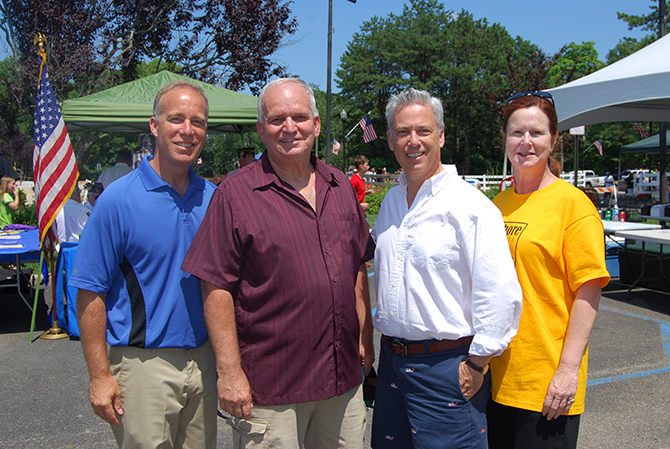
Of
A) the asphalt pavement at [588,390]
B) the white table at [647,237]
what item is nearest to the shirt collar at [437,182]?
the asphalt pavement at [588,390]

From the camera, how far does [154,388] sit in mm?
2094

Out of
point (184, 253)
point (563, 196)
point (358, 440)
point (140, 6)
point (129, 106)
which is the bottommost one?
point (358, 440)

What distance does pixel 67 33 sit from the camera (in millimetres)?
14133

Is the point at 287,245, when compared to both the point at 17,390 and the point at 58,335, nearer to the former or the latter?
the point at 17,390

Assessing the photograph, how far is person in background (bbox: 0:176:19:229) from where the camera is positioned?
918 cm

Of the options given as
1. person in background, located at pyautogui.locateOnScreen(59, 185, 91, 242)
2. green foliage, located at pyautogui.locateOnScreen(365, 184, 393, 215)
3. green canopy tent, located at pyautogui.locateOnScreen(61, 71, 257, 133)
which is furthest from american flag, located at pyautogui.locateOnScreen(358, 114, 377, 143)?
person in background, located at pyautogui.locateOnScreen(59, 185, 91, 242)

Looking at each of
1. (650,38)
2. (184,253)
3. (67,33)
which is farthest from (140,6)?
(650,38)

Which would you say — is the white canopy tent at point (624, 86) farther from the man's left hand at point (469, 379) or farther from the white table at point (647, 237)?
the man's left hand at point (469, 379)

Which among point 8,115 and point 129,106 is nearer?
point 129,106

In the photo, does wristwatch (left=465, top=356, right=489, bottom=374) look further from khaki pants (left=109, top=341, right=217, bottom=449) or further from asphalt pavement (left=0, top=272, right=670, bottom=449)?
asphalt pavement (left=0, top=272, right=670, bottom=449)

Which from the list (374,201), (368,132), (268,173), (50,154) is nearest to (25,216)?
(50,154)

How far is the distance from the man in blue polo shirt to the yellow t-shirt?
131 cm

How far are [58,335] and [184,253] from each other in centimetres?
429

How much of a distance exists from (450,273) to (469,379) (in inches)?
15.9
